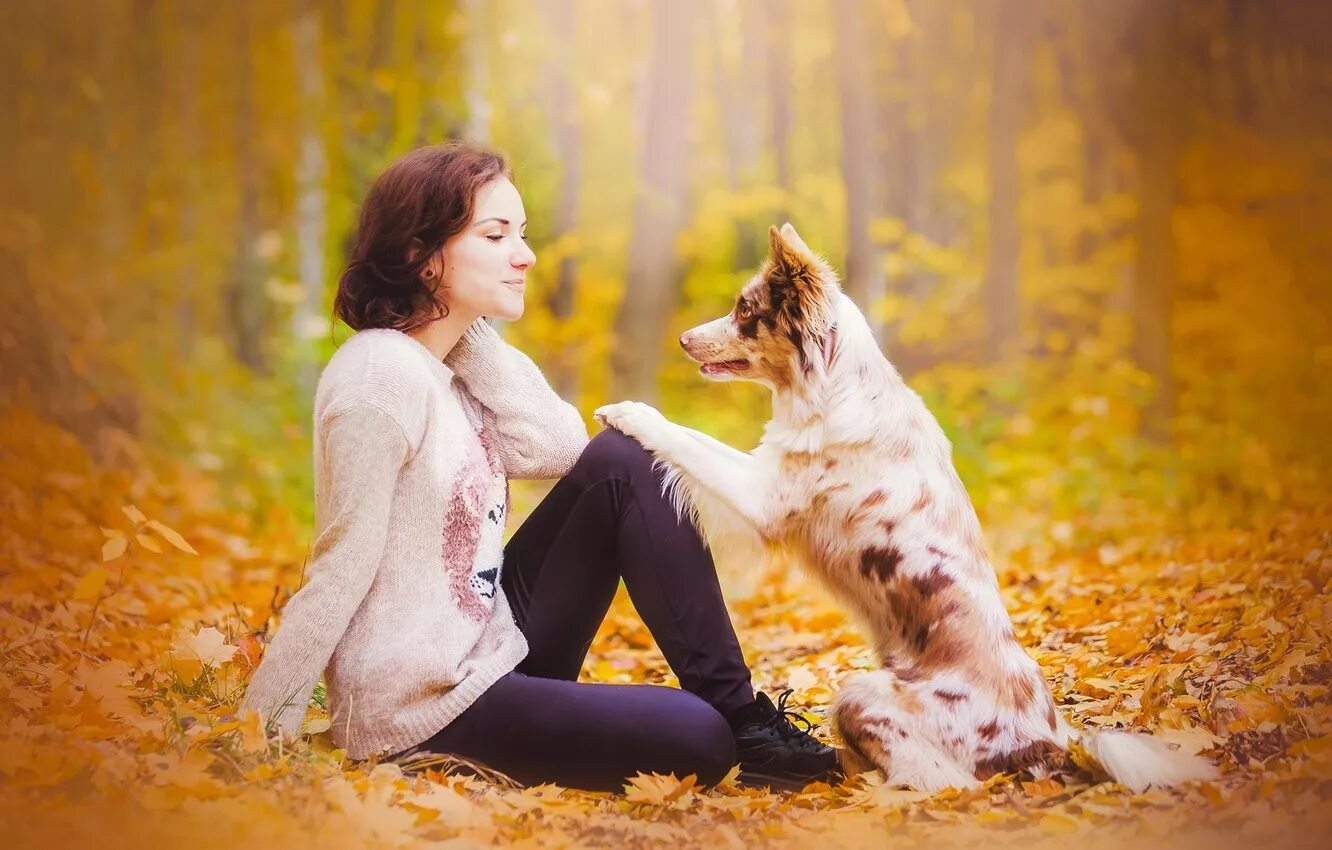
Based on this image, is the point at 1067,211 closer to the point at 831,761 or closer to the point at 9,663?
the point at 831,761

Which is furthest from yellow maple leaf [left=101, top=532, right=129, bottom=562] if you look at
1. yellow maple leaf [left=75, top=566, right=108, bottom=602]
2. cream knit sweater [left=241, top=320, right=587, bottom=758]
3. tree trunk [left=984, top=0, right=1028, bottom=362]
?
tree trunk [left=984, top=0, right=1028, bottom=362]

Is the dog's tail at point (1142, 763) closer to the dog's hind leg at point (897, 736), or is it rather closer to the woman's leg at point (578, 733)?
the dog's hind leg at point (897, 736)

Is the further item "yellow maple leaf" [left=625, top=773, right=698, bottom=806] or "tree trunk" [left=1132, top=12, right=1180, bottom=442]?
"tree trunk" [left=1132, top=12, right=1180, bottom=442]

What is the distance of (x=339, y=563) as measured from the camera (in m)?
2.01

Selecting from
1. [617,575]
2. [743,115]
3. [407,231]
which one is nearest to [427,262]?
[407,231]

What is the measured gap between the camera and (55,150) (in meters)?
6.66

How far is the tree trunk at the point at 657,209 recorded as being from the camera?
781 cm

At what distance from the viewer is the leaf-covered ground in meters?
1.94

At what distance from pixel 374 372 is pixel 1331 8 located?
24.8 feet

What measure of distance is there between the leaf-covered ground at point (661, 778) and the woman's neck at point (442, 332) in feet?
2.76

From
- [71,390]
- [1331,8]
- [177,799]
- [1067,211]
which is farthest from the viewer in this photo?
[1067,211]

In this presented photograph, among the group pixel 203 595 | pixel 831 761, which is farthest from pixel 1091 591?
pixel 203 595

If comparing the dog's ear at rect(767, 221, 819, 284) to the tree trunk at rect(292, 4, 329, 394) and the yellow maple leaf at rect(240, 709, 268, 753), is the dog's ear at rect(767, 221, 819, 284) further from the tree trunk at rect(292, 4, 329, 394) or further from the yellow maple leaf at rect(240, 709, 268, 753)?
the tree trunk at rect(292, 4, 329, 394)

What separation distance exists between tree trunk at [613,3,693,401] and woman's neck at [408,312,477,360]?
205 inches
